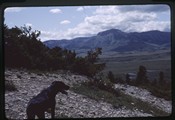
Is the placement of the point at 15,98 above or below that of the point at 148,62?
below

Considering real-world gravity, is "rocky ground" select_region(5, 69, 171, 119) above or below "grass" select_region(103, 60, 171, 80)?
below

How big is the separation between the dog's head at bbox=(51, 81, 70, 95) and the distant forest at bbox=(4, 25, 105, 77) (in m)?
0.14

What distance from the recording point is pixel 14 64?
4.32 metres

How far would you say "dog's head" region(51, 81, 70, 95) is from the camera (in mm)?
4250

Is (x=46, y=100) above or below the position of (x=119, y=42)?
below

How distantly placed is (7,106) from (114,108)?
0.87 meters

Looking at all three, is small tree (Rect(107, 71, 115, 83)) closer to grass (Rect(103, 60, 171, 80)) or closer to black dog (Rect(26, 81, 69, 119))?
grass (Rect(103, 60, 171, 80))

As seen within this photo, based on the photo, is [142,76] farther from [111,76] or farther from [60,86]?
[60,86]

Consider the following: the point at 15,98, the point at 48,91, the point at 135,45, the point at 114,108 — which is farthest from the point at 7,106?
the point at 135,45

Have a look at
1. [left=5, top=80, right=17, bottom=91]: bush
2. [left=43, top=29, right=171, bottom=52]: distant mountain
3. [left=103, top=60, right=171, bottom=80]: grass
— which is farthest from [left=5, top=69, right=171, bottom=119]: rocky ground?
[left=43, top=29, right=171, bottom=52]: distant mountain

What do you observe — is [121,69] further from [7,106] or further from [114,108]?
[7,106]

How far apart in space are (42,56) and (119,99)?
0.73m

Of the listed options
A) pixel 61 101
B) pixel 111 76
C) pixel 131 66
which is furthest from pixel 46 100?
pixel 131 66

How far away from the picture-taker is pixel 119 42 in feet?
14.5
